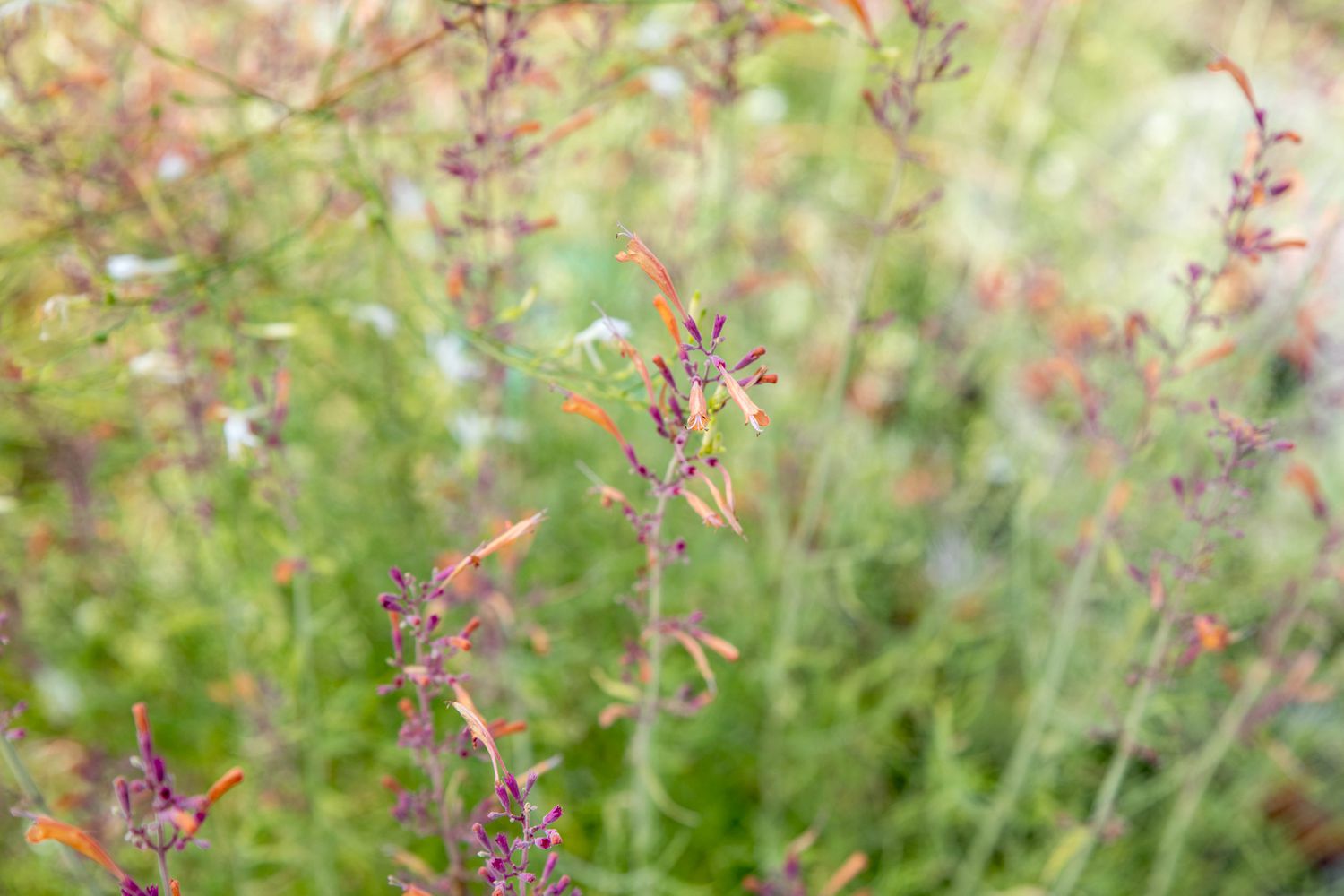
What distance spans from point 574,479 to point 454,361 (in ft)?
2.57

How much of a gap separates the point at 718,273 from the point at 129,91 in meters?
1.60

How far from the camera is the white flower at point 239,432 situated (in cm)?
154

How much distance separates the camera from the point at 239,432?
1.55 metres

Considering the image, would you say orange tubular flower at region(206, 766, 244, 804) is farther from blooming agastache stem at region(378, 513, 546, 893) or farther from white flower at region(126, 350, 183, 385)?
white flower at region(126, 350, 183, 385)

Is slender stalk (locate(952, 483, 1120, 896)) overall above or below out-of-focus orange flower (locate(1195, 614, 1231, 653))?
below

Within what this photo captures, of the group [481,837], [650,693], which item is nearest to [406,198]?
[650,693]

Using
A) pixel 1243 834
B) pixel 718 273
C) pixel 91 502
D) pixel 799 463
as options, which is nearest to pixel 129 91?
pixel 91 502

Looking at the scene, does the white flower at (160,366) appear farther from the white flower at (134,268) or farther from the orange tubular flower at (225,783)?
the orange tubular flower at (225,783)

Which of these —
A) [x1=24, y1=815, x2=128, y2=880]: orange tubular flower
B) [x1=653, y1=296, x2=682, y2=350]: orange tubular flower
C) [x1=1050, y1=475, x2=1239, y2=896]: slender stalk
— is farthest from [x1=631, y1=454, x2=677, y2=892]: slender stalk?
[x1=1050, y1=475, x2=1239, y2=896]: slender stalk

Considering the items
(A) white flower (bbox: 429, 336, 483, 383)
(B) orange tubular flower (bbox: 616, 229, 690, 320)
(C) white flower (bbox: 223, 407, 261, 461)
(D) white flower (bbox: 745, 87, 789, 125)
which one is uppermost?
(D) white flower (bbox: 745, 87, 789, 125)

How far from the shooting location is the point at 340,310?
1762mm

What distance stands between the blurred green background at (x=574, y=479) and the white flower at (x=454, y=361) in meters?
0.01

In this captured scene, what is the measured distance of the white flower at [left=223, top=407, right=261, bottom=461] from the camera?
5.06 feet

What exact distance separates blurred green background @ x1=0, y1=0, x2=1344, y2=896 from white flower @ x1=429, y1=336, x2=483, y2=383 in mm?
13
